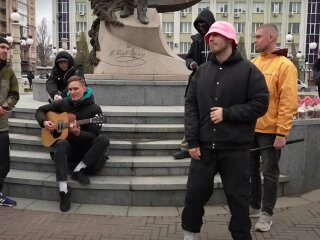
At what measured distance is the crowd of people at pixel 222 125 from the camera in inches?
143

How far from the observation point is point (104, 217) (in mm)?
5043

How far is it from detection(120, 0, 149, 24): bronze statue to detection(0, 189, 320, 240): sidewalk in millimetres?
6040

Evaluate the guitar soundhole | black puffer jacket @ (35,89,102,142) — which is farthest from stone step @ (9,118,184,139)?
the guitar soundhole

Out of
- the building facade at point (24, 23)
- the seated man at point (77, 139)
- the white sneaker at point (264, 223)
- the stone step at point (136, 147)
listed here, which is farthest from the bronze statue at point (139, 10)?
the building facade at point (24, 23)

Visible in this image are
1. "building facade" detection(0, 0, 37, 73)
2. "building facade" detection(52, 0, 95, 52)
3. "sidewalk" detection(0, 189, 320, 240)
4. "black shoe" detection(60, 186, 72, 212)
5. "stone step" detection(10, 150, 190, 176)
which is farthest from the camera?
"building facade" detection(0, 0, 37, 73)

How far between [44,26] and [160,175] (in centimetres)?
7028

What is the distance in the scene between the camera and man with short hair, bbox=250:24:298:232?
4351 millimetres

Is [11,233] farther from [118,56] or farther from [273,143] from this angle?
[118,56]

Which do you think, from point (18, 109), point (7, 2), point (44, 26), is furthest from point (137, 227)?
point (7, 2)

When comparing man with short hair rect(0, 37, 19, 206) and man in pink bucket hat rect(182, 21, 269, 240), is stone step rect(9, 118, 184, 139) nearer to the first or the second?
man with short hair rect(0, 37, 19, 206)

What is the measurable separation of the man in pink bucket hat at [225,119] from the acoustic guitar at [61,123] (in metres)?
1.94

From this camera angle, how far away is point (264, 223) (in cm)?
464

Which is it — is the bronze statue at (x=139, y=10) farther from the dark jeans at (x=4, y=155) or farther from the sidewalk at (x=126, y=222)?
the sidewalk at (x=126, y=222)

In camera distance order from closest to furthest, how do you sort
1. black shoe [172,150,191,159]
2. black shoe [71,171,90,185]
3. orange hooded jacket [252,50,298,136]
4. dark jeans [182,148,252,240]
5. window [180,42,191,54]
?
dark jeans [182,148,252,240]
orange hooded jacket [252,50,298,136]
black shoe [71,171,90,185]
black shoe [172,150,191,159]
window [180,42,191,54]
